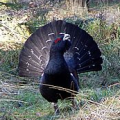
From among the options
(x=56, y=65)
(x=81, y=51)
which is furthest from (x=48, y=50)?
(x=56, y=65)

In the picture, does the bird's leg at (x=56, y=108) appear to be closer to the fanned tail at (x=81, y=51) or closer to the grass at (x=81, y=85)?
the grass at (x=81, y=85)

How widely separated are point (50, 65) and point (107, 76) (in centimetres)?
210

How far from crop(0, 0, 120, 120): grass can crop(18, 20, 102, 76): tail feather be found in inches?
14.0

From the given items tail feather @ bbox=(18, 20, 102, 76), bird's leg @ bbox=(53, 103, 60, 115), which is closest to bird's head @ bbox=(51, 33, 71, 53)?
tail feather @ bbox=(18, 20, 102, 76)

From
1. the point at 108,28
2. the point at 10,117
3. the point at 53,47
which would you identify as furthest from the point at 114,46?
the point at 10,117

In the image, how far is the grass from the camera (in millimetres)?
3974

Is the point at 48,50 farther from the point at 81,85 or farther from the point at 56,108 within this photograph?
the point at 81,85

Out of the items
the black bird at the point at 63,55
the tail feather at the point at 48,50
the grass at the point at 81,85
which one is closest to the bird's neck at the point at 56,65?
the black bird at the point at 63,55

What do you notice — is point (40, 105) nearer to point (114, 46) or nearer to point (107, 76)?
point (107, 76)

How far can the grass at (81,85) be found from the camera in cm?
397

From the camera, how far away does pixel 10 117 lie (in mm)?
4246

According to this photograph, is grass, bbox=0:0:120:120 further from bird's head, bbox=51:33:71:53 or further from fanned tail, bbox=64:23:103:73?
bird's head, bbox=51:33:71:53

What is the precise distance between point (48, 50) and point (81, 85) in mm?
1140

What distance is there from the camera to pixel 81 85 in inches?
244
